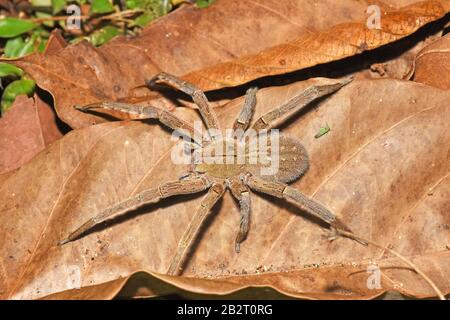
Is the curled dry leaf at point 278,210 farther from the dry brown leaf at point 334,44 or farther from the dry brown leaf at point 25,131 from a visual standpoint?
the dry brown leaf at point 25,131

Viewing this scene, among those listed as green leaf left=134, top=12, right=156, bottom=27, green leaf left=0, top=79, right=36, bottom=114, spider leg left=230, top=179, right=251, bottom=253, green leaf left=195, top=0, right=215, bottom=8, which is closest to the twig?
spider leg left=230, top=179, right=251, bottom=253

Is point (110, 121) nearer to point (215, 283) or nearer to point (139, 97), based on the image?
point (139, 97)

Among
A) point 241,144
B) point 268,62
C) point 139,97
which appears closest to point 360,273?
point 241,144

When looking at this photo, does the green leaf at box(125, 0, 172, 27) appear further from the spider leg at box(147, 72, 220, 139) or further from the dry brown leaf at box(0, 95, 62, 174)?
the dry brown leaf at box(0, 95, 62, 174)

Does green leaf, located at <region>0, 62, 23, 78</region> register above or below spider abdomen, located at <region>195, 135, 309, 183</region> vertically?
above

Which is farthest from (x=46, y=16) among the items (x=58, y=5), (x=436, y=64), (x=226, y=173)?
(x=436, y=64)
